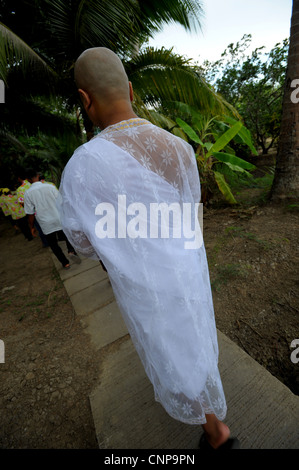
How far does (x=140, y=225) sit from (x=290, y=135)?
3.83 metres

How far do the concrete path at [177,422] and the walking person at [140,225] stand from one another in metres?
0.39

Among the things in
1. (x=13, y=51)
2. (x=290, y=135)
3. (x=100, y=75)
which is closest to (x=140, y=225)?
(x=100, y=75)

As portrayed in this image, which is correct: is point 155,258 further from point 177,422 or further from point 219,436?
point 177,422

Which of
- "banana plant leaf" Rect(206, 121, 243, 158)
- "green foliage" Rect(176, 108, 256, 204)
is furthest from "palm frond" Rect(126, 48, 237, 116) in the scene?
"banana plant leaf" Rect(206, 121, 243, 158)

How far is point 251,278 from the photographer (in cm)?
244

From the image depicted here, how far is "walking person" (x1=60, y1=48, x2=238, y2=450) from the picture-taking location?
870 millimetres

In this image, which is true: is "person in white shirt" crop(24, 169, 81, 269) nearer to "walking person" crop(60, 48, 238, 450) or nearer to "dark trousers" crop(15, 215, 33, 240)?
"walking person" crop(60, 48, 238, 450)

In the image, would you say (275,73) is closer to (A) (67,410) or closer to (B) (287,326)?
(B) (287,326)

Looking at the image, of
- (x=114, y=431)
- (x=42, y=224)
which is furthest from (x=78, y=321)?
(x=42, y=224)

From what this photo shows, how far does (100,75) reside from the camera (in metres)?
0.89

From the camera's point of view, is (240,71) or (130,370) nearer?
(130,370)

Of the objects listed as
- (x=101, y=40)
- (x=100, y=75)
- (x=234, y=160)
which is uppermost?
(x=101, y=40)

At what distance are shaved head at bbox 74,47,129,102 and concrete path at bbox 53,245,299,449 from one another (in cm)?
197
